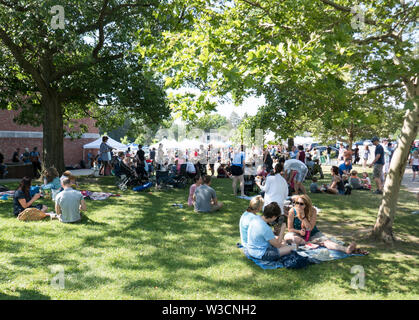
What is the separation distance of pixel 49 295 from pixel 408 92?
288 inches

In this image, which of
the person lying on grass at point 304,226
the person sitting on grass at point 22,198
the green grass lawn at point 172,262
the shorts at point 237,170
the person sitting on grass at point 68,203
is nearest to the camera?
the green grass lawn at point 172,262

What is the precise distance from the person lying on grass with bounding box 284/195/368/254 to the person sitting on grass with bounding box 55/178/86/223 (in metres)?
5.01

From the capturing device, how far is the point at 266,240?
5426mm

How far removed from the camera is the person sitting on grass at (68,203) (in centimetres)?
766

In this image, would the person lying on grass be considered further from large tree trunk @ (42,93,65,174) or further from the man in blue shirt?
large tree trunk @ (42,93,65,174)

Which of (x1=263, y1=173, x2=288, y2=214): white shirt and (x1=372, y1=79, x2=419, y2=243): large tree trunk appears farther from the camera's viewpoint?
(x1=263, y1=173, x2=288, y2=214): white shirt

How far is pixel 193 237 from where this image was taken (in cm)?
702

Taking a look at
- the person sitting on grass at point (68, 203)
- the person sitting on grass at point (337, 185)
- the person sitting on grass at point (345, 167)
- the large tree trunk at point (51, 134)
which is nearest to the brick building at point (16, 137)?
the large tree trunk at point (51, 134)

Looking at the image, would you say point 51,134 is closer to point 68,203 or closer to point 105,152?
point 105,152

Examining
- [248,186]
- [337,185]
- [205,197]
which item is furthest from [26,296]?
[337,185]

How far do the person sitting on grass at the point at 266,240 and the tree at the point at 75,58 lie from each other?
8246 mm

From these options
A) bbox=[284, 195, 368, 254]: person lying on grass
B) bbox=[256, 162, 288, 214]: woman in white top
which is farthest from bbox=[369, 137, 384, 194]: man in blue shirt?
bbox=[284, 195, 368, 254]: person lying on grass

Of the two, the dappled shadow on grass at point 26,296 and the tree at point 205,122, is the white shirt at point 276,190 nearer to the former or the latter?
the tree at point 205,122

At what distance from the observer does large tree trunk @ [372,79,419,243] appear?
6.37 m
